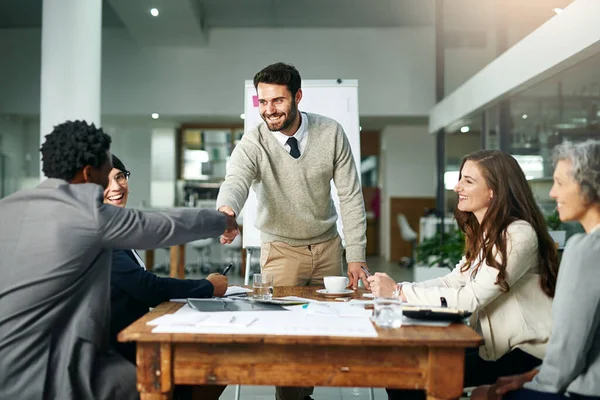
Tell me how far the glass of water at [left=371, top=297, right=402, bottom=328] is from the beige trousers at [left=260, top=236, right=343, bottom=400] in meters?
1.27

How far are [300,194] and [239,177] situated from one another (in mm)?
288

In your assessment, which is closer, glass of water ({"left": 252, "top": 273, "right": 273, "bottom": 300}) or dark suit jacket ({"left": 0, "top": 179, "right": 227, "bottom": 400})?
dark suit jacket ({"left": 0, "top": 179, "right": 227, "bottom": 400})

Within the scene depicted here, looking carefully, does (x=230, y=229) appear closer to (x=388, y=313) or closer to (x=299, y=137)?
(x=388, y=313)

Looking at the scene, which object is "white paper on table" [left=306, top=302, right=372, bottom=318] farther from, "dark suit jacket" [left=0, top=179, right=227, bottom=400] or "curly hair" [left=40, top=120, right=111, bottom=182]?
"curly hair" [left=40, top=120, right=111, bottom=182]

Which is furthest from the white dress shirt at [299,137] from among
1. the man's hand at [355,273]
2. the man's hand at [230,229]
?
the man's hand at [230,229]

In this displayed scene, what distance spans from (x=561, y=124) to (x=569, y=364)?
503 cm

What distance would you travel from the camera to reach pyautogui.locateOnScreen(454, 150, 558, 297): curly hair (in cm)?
211

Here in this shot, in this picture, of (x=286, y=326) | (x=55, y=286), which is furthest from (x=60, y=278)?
(x=286, y=326)

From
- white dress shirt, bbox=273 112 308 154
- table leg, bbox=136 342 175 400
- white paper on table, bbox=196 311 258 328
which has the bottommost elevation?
table leg, bbox=136 342 175 400

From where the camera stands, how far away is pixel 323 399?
11.9 feet

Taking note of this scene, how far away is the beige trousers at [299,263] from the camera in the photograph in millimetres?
3057

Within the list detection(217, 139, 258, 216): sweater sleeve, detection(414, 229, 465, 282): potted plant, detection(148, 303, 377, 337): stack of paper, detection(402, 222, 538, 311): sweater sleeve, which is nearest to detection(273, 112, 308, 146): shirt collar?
detection(217, 139, 258, 216): sweater sleeve

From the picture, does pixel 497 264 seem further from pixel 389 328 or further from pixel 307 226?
pixel 307 226

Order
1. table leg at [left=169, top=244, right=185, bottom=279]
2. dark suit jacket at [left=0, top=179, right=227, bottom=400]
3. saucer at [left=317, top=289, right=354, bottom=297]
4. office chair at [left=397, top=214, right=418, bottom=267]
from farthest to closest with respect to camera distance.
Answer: office chair at [left=397, top=214, right=418, bottom=267] < table leg at [left=169, top=244, right=185, bottom=279] < saucer at [left=317, top=289, right=354, bottom=297] < dark suit jacket at [left=0, top=179, right=227, bottom=400]
